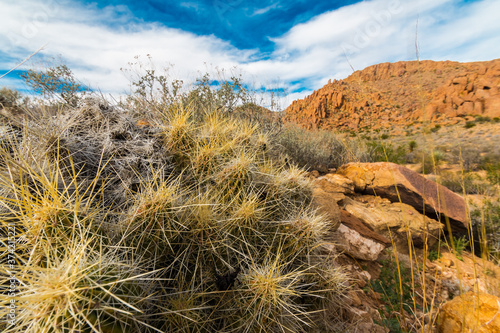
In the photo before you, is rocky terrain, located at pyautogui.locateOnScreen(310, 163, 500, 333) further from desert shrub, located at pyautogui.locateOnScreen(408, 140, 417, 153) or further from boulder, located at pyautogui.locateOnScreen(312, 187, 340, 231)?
desert shrub, located at pyautogui.locateOnScreen(408, 140, 417, 153)

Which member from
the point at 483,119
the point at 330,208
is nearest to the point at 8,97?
the point at 330,208

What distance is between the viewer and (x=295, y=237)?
1.89 m

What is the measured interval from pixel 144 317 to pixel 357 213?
3836 mm

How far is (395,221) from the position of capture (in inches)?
157

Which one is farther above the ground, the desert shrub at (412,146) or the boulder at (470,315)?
the desert shrub at (412,146)

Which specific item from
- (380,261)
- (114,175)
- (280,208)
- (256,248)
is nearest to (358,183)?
(380,261)

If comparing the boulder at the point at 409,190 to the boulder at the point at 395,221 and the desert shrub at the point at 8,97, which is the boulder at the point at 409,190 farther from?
the desert shrub at the point at 8,97

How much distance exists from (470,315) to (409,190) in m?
2.79

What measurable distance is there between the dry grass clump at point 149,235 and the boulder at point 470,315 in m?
1.10

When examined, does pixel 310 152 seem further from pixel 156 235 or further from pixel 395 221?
pixel 156 235

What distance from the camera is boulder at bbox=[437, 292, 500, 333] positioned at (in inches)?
72.8

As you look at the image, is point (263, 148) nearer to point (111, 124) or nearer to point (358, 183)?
point (111, 124)

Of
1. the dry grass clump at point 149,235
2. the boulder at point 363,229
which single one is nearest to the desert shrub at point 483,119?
the boulder at point 363,229

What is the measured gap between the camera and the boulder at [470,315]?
185cm
